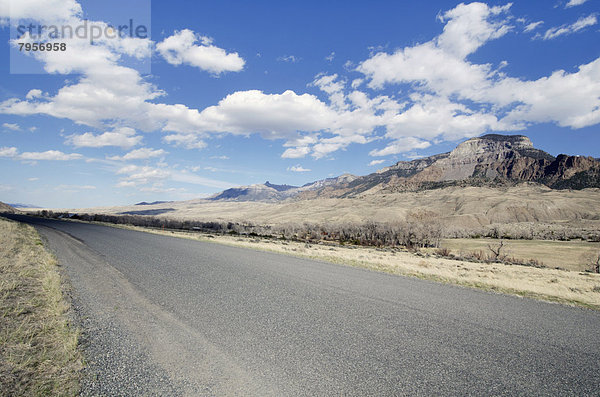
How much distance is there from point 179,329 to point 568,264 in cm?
5016

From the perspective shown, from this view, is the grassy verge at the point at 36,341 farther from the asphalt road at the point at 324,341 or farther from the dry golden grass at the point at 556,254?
the dry golden grass at the point at 556,254

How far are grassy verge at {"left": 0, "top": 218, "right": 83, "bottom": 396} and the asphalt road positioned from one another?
1.27 feet

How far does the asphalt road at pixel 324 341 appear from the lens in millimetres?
4938

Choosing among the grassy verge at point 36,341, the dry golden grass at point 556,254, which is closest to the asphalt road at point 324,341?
the grassy verge at point 36,341

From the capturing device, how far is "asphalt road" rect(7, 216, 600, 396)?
494 centimetres

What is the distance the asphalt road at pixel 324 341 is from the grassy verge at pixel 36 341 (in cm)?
39

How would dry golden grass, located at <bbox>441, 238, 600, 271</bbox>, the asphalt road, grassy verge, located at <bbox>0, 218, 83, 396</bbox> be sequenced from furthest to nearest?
1. dry golden grass, located at <bbox>441, 238, 600, 271</bbox>
2. the asphalt road
3. grassy verge, located at <bbox>0, 218, 83, 396</bbox>

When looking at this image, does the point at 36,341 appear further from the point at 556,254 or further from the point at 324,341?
the point at 556,254

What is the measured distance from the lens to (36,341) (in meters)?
6.00

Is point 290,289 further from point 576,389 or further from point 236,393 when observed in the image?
point 576,389

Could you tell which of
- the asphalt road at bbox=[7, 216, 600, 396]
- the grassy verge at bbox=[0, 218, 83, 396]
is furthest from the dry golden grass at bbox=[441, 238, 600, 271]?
the grassy verge at bbox=[0, 218, 83, 396]

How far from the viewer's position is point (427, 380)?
16.6ft

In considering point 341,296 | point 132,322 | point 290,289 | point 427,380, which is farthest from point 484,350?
point 132,322

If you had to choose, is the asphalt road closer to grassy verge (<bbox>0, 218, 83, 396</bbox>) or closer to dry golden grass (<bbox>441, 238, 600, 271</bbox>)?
grassy verge (<bbox>0, 218, 83, 396</bbox>)
